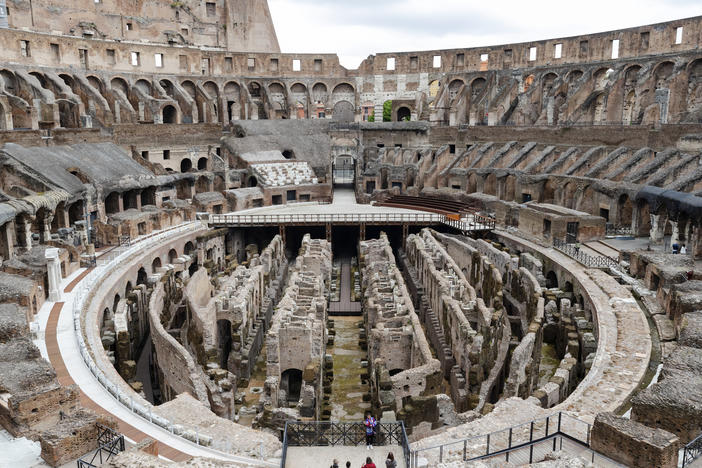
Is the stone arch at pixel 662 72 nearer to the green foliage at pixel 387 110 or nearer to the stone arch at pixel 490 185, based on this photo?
the stone arch at pixel 490 185

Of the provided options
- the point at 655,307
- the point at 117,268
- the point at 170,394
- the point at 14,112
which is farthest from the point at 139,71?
the point at 655,307

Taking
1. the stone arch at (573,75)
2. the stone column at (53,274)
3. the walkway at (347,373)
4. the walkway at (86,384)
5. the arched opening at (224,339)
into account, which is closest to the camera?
the walkway at (86,384)

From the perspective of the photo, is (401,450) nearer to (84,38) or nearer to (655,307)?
(655,307)

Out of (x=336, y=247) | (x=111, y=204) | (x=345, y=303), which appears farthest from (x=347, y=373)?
(x=111, y=204)

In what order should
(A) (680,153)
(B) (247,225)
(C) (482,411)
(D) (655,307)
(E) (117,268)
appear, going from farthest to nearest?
(B) (247,225)
(A) (680,153)
(E) (117,268)
(D) (655,307)
(C) (482,411)

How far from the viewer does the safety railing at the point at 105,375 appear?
41.1ft

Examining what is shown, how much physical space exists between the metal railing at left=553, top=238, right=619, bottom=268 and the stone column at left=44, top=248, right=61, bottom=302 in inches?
859

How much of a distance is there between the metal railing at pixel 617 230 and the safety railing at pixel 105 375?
971 inches

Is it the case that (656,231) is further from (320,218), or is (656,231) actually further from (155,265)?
(155,265)

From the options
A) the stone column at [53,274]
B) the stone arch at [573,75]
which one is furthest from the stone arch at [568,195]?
the stone column at [53,274]

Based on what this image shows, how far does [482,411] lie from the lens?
16.5 m

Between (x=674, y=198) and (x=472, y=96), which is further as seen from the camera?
(x=472, y=96)

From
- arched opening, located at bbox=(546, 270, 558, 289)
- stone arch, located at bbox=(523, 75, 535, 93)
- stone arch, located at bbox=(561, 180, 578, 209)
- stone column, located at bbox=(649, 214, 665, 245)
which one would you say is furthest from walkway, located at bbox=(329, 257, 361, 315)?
stone arch, located at bbox=(523, 75, 535, 93)

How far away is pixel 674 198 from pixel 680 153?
7053mm
